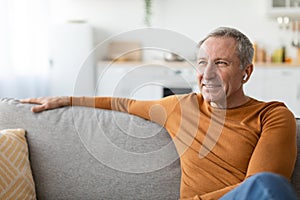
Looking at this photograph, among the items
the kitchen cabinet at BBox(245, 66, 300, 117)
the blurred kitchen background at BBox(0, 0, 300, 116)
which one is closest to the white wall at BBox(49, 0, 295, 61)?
the blurred kitchen background at BBox(0, 0, 300, 116)

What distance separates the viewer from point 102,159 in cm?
203

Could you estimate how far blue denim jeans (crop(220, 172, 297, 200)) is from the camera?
52.2 inches

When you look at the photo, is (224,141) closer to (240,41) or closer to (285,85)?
(240,41)

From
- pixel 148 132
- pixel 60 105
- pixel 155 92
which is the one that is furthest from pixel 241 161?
pixel 155 92

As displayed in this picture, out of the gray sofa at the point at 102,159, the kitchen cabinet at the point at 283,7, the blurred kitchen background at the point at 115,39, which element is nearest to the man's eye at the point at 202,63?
the gray sofa at the point at 102,159

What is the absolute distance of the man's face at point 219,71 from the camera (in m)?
1.87

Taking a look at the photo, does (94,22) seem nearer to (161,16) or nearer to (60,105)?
(161,16)

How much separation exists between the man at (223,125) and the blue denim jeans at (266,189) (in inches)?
9.7

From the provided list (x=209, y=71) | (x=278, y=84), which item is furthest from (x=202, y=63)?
(x=278, y=84)

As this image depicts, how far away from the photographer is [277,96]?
5023mm

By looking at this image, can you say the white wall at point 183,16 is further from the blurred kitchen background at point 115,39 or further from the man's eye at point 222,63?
the man's eye at point 222,63

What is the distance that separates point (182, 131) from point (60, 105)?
579 millimetres

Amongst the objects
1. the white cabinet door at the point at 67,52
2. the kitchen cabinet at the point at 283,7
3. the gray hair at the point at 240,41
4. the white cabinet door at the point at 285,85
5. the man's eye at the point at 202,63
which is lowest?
the white cabinet door at the point at 285,85

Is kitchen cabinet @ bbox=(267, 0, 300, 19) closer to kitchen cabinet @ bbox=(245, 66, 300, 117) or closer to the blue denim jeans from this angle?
kitchen cabinet @ bbox=(245, 66, 300, 117)
